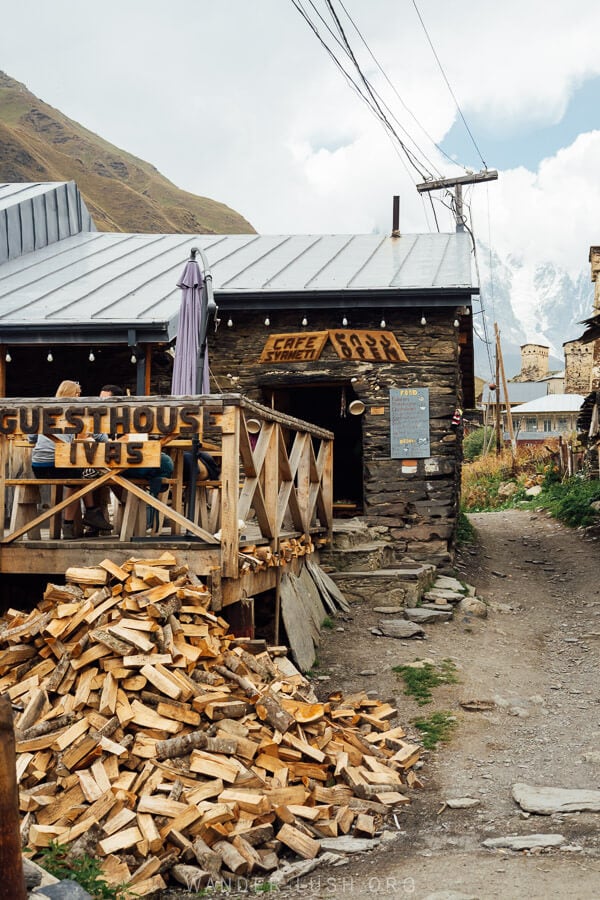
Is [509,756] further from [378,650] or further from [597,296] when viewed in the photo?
[597,296]

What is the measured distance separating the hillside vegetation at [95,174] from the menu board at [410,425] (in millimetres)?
42104

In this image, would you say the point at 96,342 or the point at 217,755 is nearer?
the point at 217,755

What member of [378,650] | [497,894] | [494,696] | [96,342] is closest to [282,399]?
[96,342]

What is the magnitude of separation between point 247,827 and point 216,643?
53.5 inches

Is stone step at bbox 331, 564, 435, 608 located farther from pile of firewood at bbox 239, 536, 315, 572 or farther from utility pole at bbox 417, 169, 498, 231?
utility pole at bbox 417, 169, 498, 231

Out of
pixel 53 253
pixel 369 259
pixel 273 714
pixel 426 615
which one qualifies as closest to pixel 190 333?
pixel 426 615

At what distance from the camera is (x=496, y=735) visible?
19.7 feet

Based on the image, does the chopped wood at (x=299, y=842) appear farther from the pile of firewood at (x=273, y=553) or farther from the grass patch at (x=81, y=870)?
the pile of firewood at (x=273, y=553)

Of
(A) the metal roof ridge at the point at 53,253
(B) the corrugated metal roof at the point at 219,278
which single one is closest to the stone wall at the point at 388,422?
(B) the corrugated metal roof at the point at 219,278

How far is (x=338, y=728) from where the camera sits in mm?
5465

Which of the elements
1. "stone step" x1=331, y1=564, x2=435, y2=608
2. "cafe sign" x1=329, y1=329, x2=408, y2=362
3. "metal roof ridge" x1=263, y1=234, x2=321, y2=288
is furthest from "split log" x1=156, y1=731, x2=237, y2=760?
"metal roof ridge" x1=263, y1=234, x2=321, y2=288

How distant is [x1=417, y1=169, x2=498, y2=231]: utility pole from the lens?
68.4 ft

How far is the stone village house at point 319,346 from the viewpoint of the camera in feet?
34.8

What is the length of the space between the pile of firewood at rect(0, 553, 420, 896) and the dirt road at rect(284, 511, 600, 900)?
1.08 feet
